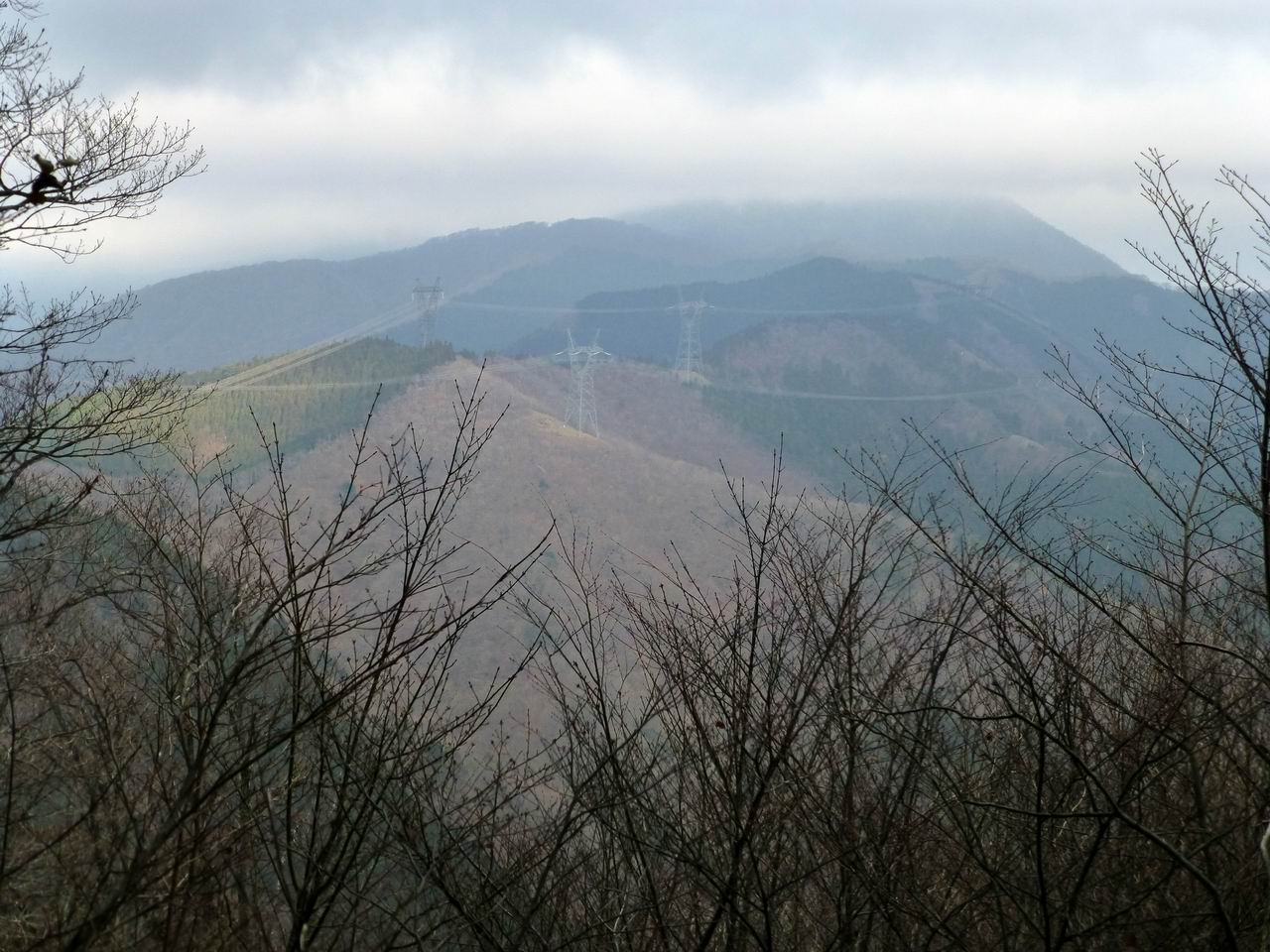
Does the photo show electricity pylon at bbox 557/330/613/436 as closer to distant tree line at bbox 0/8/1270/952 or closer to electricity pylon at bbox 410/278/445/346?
electricity pylon at bbox 410/278/445/346

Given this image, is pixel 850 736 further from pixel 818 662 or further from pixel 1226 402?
pixel 1226 402

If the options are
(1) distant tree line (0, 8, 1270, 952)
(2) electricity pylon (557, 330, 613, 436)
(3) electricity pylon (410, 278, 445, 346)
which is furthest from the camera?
(2) electricity pylon (557, 330, 613, 436)

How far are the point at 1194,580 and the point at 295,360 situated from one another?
88.1 m

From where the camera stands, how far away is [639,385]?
122m

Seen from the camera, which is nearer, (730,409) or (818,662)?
(818,662)

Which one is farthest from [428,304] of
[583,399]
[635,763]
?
[635,763]

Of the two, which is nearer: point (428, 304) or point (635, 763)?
point (635, 763)

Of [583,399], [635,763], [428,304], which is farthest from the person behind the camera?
[583,399]

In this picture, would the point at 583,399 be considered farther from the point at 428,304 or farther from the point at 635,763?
the point at 635,763

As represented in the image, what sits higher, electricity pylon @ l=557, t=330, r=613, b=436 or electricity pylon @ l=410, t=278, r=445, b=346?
electricity pylon @ l=410, t=278, r=445, b=346

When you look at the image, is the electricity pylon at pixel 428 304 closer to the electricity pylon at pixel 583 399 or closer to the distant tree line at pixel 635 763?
the electricity pylon at pixel 583 399

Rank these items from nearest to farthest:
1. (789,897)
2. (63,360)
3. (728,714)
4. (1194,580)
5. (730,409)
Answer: (728,714)
(789,897)
(63,360)
(1194,580)
(730,409)

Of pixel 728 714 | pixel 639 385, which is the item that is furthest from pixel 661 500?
pixel 728 714

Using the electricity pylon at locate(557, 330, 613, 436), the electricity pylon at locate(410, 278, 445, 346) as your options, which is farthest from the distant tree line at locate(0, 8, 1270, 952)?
the electricity pylon at locate(557, 330, 613, 436)
